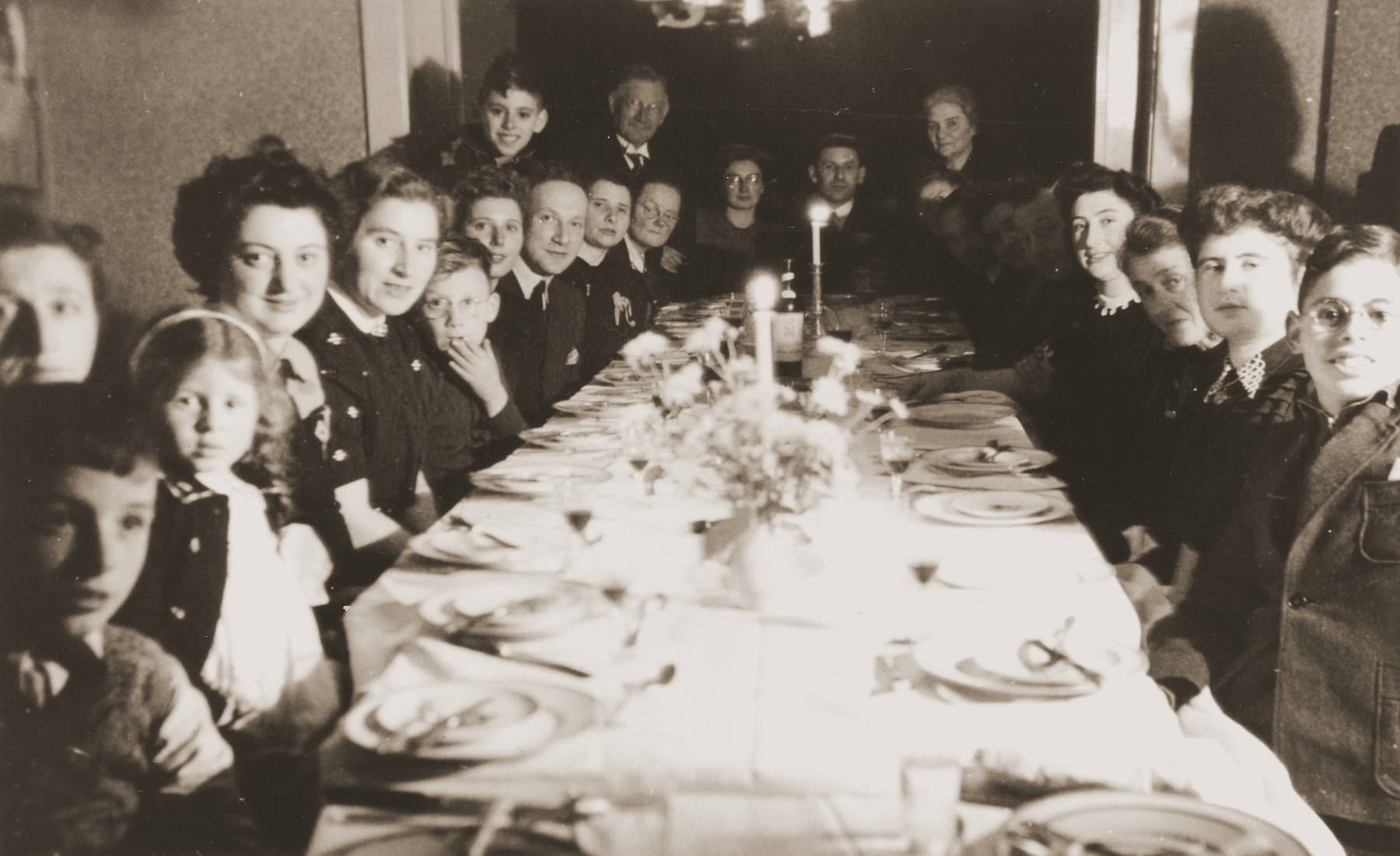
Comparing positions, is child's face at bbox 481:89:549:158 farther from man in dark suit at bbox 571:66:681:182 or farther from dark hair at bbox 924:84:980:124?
dark hair at bbox 924:84:980:124

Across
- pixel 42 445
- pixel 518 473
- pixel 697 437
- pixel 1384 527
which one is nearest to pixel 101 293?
pixel 42 445

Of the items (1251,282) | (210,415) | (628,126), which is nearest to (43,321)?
(210,415)

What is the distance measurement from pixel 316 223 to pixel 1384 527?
1785 mm

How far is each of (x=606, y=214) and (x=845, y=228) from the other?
1150 millimetres

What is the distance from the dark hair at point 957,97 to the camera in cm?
381

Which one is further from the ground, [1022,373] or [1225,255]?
[1225,255]

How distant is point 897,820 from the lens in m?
1.02

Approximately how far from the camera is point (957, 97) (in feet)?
12.5

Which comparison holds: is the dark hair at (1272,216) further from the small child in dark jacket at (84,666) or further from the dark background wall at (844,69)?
the small child in dark jacket at (84,666)

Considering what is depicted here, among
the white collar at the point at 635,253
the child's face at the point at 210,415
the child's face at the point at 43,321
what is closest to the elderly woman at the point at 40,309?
the child's face at the point at 43,321

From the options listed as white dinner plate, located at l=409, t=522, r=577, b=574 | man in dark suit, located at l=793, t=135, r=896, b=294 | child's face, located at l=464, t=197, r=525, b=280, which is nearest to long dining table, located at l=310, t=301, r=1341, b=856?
white dinner plate, located at l=409, t=522, r=577, b=574

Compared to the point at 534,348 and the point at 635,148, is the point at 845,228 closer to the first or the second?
the point at 635,148

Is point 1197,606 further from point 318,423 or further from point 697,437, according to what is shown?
point 318,423

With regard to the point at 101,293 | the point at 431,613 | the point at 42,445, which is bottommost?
the point at 431,613
